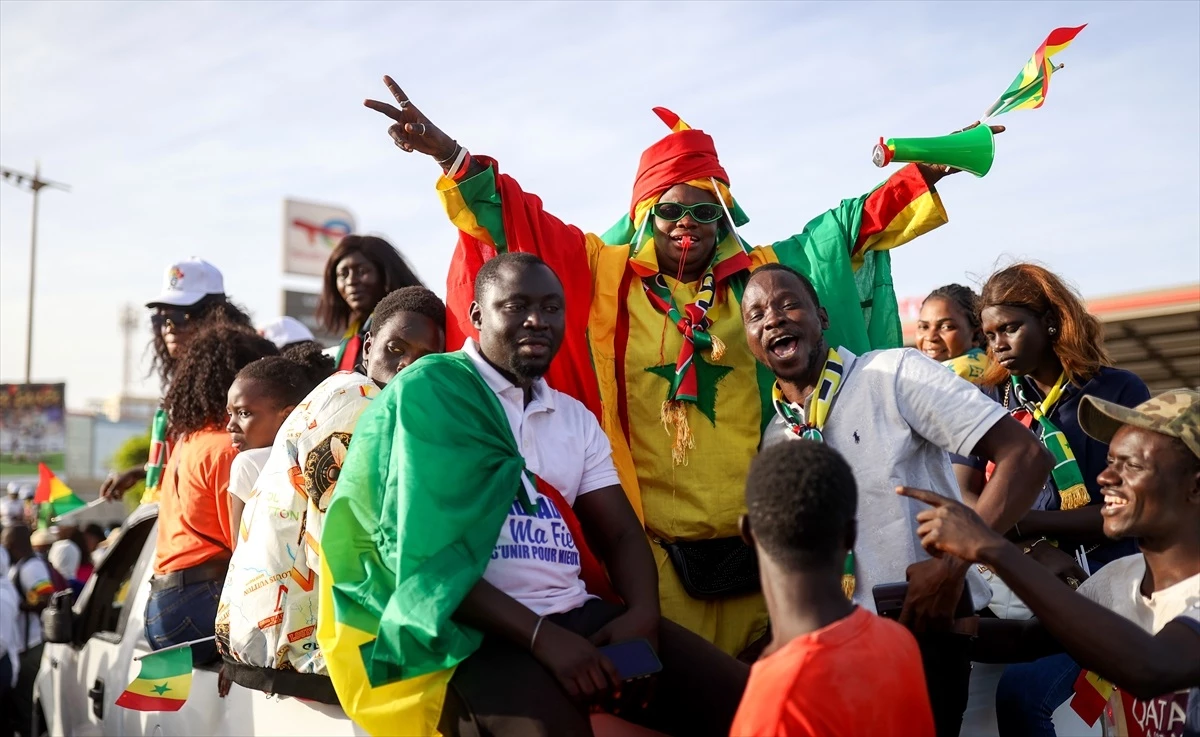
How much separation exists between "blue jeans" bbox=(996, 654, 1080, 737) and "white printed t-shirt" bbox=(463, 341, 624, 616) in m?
1.38

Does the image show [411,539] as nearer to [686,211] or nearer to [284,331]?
[686,211]

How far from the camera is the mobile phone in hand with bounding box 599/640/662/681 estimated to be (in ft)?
8.50

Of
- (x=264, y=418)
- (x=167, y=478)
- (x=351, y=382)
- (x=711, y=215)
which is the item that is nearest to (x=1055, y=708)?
(x=711, y=215)

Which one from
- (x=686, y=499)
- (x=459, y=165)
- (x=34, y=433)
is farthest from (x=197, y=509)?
(x=34, y=433)

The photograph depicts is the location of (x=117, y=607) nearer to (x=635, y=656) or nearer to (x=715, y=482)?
(x=715, y=482)

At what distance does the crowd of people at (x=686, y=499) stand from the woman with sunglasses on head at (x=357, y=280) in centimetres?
121

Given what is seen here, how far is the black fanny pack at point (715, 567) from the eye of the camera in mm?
3592

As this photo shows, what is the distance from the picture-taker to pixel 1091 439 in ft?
12.2

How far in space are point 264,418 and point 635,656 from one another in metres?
2.19

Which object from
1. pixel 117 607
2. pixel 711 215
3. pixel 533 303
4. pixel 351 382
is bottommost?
pixel 117 607

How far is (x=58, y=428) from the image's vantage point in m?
33.9

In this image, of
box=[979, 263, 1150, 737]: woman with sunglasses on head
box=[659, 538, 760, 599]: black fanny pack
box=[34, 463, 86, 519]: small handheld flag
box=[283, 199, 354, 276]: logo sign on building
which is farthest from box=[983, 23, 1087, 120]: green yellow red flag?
box=[283, 199, 354, 276]: logo sign on building

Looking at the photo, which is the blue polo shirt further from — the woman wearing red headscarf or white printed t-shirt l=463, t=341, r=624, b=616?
white printed t-shirt l=463, t=341, r=624, b=616

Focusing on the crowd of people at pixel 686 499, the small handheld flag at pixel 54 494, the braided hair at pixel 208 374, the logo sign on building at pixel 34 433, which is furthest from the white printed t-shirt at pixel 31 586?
the logo sign on building at pixel 34 433
